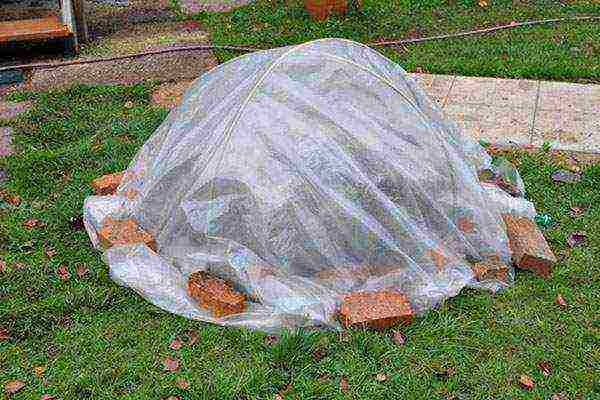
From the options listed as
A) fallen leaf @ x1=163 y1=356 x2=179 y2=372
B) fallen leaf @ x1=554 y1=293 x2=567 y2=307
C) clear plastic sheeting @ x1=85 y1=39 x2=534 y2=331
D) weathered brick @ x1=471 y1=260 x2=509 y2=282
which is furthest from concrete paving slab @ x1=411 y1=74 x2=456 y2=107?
fallen leaf @ x1=163 y1=356 x2=179 y2=372

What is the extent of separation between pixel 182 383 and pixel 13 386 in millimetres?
847

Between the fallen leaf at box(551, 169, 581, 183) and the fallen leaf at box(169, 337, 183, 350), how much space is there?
122 inches

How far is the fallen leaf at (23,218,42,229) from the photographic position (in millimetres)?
4887

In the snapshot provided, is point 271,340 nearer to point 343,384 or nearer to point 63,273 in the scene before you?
point 343,384

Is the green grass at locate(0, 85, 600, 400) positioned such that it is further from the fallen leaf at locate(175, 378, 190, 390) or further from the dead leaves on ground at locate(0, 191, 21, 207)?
the dead leaves on ground at locate(0, 191, 21, 207)

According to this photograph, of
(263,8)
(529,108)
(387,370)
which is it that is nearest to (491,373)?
(387,370)

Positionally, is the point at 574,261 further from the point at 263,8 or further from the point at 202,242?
the point at 263,8

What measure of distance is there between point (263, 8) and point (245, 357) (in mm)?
6388

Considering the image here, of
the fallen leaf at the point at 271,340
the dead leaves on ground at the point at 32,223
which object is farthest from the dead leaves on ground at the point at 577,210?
the dead leaves on ground at the point at 32,223

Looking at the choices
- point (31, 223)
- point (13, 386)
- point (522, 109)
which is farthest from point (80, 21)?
point (13, 386)

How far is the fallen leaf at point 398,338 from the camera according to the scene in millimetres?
3885

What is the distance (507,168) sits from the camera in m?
5.31

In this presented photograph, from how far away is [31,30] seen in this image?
7852 millimetres

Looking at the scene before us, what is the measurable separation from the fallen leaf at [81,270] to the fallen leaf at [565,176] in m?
3.41
